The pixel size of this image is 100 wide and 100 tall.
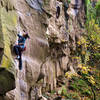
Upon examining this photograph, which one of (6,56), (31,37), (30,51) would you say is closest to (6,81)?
(6,56)

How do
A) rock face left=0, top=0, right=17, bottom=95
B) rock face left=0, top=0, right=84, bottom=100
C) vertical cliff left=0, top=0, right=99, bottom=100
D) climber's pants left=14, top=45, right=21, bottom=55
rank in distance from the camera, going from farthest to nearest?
climber's pants left=14, top=45, right=21, bottom=55 < rock face left=0, top=0, right=84, bottom=100 < vertical cliff left=0, top=0, right=99, bottom=100 < rock face left=0, top=0, right=17, bottom=95

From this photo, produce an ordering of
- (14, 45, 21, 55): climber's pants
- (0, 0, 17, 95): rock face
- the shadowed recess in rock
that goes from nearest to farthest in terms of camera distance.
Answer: (0, 0, 17, 95): rock face < the shadowed recess in rock < (14, 45, 21, 55): climber's pants

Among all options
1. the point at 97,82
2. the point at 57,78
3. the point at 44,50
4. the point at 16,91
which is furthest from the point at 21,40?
the point at 57,78

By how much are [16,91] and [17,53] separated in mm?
1772

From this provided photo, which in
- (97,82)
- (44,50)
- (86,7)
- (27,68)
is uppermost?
(86,7)

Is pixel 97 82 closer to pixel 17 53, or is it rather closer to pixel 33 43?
pixel 33 43

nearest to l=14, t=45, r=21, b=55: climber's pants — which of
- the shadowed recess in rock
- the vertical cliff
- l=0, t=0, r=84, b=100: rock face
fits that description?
the vertical cliff

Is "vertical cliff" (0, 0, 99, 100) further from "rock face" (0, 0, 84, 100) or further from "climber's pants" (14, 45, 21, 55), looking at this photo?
"climber's pants" (14, 45, 21, 55)

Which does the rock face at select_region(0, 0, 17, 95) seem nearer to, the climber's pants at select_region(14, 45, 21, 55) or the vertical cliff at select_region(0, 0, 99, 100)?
the vertical cliff at select_region(0, 0, 99, 100)

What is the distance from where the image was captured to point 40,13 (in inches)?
335

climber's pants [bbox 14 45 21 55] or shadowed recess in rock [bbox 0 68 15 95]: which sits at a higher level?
climber's pants [bbox 14 45 21 55]

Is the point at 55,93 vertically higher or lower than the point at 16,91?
lower

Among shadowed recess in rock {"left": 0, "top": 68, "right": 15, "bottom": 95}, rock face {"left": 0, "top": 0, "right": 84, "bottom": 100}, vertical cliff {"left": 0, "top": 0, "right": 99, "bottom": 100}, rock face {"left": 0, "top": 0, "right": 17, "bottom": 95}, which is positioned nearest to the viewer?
rock face {"left": 0, "top": 0, "right": 17, "bottom": 95}

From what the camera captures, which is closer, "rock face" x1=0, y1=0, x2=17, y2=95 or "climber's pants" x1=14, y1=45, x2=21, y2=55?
"rock face" x1=0, y1=0, x2=17, y2=95
